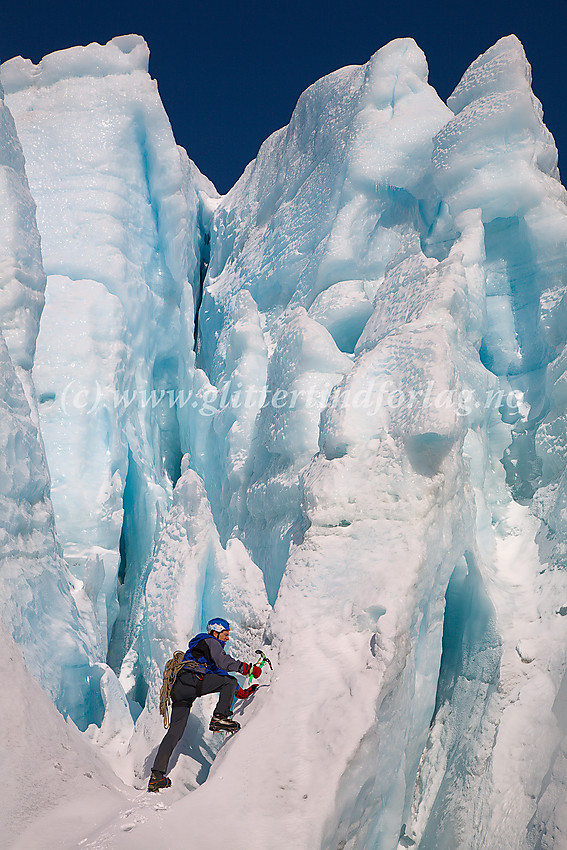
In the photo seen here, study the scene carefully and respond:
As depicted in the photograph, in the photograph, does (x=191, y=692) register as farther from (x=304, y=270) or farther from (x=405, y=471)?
(x=304, y=270)

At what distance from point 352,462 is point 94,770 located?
2982 millimetres

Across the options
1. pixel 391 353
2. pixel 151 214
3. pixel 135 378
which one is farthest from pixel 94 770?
pixel 151 214

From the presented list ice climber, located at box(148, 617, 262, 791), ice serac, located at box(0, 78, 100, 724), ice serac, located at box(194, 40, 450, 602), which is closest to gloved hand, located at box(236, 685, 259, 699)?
ice climber, located at box(148, 617, 262, 791)

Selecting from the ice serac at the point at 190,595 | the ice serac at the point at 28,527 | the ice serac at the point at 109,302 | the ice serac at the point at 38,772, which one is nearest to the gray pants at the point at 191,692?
the ice serac at the point at 38,772

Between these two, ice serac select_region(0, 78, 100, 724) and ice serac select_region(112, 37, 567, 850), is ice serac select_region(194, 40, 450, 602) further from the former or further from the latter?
ice serac select_region(0, 78, 100, 724)

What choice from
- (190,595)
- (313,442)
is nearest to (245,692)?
(190,595)

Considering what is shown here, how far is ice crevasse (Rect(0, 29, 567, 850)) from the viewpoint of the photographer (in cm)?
451

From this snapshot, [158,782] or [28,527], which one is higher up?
[28,527]

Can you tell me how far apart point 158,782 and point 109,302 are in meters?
7.64

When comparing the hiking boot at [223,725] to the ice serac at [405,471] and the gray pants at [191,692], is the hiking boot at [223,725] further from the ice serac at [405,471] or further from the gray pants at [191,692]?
the ice serac at [405,471]

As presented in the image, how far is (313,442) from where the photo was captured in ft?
25.6

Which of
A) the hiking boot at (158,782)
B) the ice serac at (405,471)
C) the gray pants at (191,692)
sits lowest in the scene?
the hiking boot at (158,782)

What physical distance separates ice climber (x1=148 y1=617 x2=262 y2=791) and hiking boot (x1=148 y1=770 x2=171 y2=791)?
69 mm

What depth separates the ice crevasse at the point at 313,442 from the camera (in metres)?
4.51
